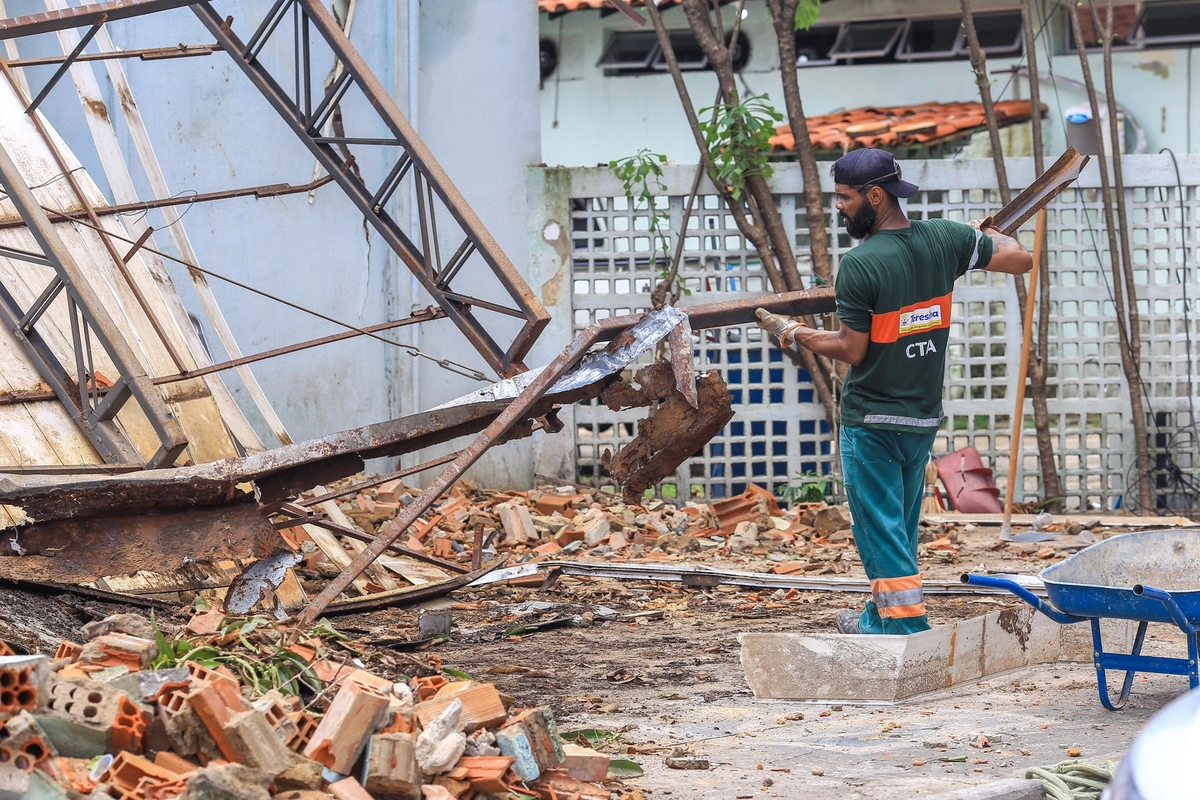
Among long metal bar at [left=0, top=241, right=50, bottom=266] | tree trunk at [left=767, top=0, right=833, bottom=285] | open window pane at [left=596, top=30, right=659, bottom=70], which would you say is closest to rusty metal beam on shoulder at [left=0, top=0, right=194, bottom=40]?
long metal bar at [left=0, top=241, right=50, bottom=266]

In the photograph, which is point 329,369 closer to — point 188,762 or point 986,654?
point 986,654

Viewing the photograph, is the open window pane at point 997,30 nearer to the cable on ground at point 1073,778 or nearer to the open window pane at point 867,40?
the open window pane at point 867,40

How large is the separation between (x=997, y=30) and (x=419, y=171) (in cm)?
1192

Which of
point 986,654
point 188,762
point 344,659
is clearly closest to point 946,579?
point 986,654

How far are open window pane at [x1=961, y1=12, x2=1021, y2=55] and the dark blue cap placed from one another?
12.3m

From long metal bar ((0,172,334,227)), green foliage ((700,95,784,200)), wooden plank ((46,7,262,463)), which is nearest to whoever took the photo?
long metal bar ((0,172,334,227))

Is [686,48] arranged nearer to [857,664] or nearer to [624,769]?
[857,664]

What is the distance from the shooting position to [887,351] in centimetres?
499

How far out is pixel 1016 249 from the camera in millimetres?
5293

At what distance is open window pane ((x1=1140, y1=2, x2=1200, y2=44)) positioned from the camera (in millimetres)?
15773

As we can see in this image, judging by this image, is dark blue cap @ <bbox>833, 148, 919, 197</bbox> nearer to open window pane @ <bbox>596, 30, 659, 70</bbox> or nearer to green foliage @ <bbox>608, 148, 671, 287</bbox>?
green foliage @ <bbox>608, 148, 671, 287</bbox>

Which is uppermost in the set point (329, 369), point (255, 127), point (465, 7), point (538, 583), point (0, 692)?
point (465, 7)

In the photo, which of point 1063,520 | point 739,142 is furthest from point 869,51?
point 1063,520

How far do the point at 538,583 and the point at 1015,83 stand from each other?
11.1 meters
